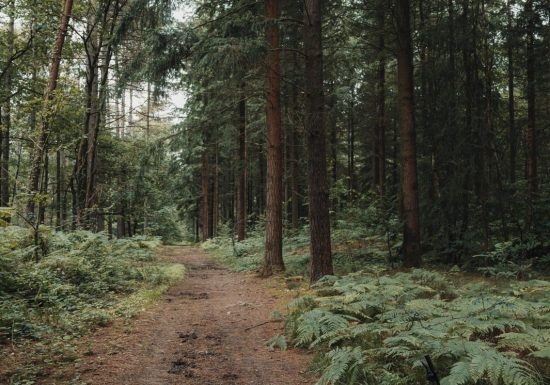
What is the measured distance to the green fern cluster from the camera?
3.37 metres

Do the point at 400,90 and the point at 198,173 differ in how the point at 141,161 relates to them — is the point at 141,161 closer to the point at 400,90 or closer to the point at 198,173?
the point at 400,90

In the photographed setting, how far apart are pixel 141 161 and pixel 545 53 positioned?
43.3 feet

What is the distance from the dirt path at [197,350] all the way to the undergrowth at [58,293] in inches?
17.6

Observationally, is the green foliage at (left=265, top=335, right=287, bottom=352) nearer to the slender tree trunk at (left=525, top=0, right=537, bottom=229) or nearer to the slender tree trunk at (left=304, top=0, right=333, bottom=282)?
the slender tree trunk at (left=304, top=0, right=333, bottom=282)

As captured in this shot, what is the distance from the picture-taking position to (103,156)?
Answer: 21.3m

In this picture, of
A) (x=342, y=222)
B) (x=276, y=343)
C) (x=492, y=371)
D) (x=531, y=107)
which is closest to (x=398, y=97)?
(x=531, y=107)

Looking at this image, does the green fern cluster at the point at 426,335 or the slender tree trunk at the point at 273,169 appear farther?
the slender tree trunk at the point at 273,169

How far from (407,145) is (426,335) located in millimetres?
7097

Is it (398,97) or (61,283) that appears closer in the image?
(61,283)

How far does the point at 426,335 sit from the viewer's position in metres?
4.09

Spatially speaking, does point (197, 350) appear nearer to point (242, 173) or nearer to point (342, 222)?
point (342, 222)

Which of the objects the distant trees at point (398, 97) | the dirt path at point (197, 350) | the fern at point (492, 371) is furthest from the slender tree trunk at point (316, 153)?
the fern at point (492, 371)

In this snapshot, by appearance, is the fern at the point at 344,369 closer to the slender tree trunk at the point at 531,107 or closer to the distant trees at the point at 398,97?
the distant trees at the point at 398,97

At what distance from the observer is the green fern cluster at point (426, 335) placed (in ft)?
11.1
